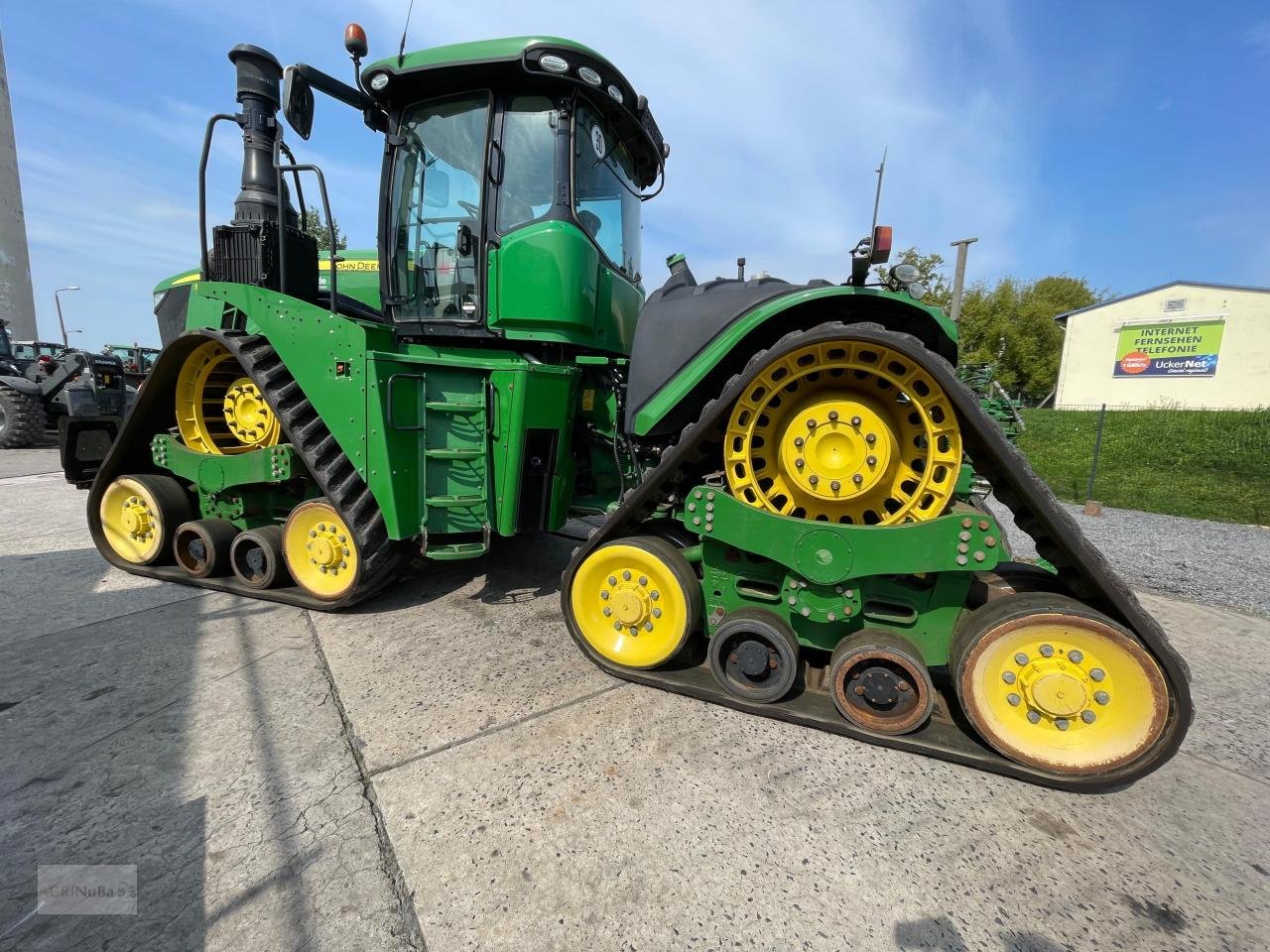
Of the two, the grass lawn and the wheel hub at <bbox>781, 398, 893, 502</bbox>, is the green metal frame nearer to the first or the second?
the wheel hub at <bbox>781, 398, 893, 502</bbox>

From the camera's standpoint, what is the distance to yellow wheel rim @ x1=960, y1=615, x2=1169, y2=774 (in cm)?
199

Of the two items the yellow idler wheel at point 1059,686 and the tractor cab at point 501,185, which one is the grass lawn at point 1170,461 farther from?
the tractor cab at point 501,185

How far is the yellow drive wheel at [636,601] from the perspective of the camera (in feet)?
8.67

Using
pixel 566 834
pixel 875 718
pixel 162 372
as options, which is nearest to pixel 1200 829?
pixel 875 718

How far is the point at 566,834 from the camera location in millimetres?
1843

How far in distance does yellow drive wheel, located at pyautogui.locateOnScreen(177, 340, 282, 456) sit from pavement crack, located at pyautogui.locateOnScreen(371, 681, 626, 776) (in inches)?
98.4

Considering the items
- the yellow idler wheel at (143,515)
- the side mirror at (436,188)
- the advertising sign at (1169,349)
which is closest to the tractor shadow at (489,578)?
the yellow idler wheel at (143,515)

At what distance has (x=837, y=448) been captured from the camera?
2252mm

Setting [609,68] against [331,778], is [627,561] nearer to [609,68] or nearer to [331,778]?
[331,778]

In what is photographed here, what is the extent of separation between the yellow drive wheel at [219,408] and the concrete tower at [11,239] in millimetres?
43293

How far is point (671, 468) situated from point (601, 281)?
171 centimetres

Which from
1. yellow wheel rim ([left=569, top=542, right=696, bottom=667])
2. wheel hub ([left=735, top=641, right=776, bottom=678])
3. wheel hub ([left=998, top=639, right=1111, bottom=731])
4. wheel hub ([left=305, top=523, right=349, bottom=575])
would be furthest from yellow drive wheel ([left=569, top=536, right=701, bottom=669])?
wheel hub ([left=305, top=523, right=349, bottom=575])

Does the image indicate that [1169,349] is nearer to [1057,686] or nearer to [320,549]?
[1057,686]

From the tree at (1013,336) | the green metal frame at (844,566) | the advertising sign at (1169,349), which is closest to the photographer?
the green metal frame at (844,566)
